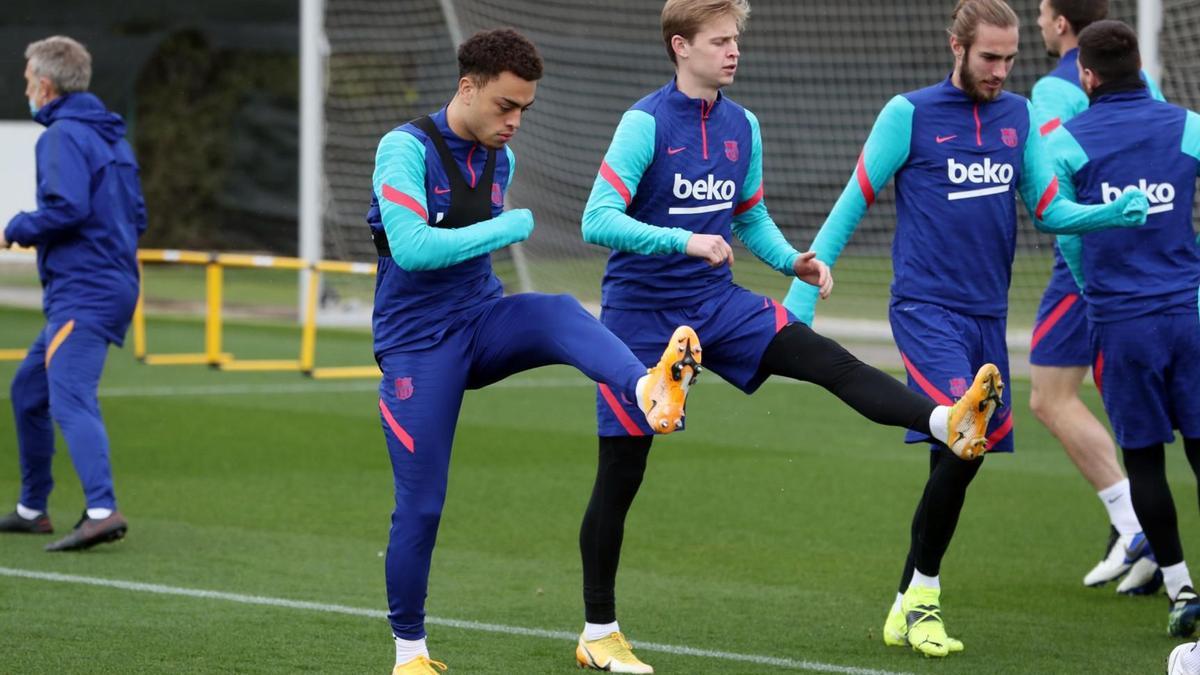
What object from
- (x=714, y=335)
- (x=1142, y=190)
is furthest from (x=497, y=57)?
(x=1142, y=190)

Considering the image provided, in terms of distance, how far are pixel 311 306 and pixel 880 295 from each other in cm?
604

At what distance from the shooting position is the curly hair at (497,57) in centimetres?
520

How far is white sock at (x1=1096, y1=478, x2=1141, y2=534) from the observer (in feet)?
24.6

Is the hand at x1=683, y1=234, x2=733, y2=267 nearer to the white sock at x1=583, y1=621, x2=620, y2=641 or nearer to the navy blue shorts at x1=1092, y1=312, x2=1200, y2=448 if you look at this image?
the white sock at x1=583, y1=621, x2=620, y2=641

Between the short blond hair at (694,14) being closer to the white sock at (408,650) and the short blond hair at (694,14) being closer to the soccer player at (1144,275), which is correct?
the soccer player at (1144,275)

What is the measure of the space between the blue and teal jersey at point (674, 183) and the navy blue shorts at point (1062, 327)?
2020mm

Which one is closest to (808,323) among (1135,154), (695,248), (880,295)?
(695,248)

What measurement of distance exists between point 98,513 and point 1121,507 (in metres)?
4.41

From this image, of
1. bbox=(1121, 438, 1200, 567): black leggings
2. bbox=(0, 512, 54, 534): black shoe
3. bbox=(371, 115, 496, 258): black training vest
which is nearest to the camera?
bbox=(371, 115, 496, 258): black training vest

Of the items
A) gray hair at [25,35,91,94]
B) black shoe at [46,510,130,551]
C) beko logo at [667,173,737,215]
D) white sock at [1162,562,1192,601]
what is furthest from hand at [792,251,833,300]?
gray hair at [25,35,91,94]

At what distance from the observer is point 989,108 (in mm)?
6105

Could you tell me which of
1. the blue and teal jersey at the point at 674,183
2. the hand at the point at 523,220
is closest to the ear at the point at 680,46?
the blue and teal jersey at the point at 674,183

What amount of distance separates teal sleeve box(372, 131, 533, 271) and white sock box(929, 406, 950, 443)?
1.31 metres

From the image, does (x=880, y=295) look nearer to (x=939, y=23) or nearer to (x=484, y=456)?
(x=939, y=23)
